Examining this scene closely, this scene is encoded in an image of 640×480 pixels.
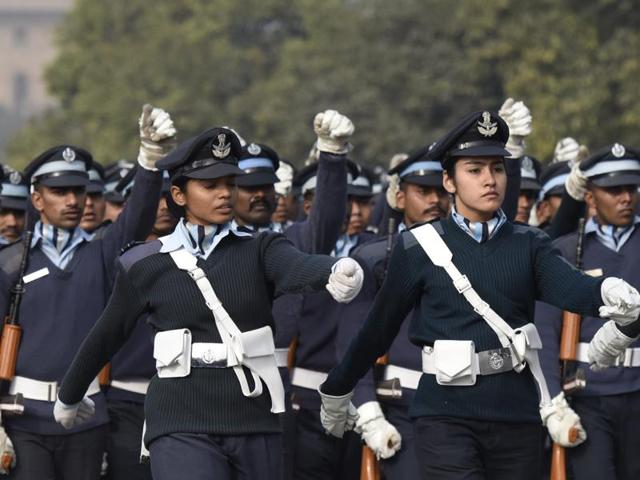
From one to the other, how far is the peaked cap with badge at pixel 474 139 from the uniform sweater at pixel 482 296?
337 mm

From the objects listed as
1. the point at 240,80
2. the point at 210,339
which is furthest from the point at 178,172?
the point at 240,80

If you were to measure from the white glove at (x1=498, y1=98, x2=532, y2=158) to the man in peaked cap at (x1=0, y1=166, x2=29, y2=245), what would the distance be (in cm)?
392

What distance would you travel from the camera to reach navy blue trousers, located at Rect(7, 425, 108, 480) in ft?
35.3

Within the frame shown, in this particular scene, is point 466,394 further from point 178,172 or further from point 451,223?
point 178,172

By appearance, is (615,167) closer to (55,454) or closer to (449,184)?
(449,184)

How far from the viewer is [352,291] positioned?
8406 millimetres

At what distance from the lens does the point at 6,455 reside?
10680 mm

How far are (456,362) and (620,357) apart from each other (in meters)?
2.20

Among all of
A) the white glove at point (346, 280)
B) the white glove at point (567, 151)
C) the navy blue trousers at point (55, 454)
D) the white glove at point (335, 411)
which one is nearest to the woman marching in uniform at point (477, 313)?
the white glove at point (335, 411)

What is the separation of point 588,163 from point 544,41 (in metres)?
26.2

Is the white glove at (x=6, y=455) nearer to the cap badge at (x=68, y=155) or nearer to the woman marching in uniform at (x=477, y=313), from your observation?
the cap badge at (x=68, y=155)

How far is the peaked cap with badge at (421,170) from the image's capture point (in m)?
11.5

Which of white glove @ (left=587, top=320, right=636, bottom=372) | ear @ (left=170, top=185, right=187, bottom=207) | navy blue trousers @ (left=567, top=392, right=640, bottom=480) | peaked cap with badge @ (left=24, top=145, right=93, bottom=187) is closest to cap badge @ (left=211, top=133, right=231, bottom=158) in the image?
ear @ (left=170, top=185, right=187, bottom=207)

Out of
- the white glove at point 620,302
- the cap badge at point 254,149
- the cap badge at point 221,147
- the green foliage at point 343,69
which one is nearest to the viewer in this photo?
the white glove at point 620,302
